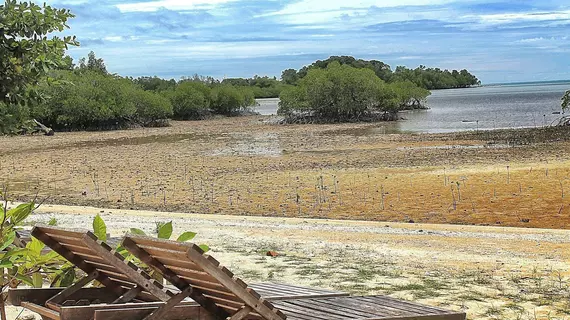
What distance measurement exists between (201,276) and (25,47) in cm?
150

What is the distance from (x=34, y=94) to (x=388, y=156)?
26.8m

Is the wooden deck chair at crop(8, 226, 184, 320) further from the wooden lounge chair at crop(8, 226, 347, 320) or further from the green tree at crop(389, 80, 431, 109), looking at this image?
the green tree at crop(389, 80, 431, 109)

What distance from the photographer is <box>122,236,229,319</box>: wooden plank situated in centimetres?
420

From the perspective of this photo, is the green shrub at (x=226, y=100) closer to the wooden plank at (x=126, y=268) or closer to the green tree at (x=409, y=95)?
the green tree at (x=409, y=95)

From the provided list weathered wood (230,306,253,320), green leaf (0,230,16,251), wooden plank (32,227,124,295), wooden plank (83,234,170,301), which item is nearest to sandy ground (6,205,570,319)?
weathered wood (230,306,253,320)

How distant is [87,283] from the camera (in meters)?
4.70

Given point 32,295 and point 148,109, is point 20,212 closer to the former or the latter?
→ point 32,295

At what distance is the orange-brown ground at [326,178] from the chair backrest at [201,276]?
41.7ft

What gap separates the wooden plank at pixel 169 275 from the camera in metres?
4.20

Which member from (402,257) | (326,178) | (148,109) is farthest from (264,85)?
(402,257)

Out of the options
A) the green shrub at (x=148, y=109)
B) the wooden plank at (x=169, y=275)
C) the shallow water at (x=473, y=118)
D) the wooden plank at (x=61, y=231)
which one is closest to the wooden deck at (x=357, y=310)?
the wooden plank at (x=169, y=275)

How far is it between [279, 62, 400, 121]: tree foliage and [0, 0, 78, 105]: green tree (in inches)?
2505

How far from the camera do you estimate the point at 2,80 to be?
4.00 metres

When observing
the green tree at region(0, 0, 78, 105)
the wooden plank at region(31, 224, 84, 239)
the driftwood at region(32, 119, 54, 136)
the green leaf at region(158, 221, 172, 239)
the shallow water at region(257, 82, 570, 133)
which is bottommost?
the shallow water at region(257, 82, 570, 133)
